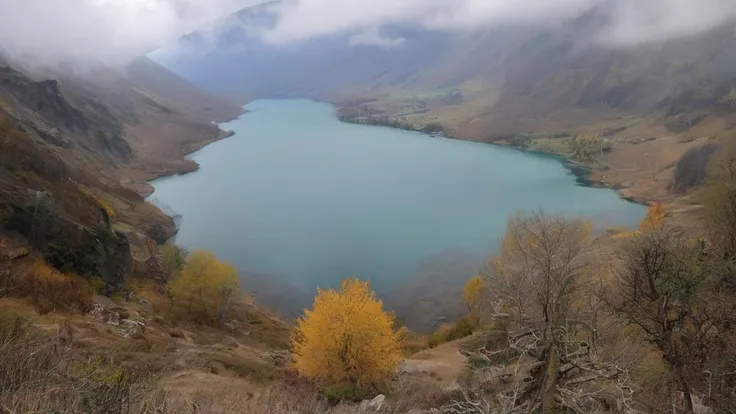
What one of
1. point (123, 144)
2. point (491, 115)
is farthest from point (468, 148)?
point (123, 144)

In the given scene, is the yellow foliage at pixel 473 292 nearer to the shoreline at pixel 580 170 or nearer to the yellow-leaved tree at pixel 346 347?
the yellow-leaved tree at pixel 346 347

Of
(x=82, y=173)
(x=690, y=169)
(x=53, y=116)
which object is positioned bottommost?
(x=82, y=173)

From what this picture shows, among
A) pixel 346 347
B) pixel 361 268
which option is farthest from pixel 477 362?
pixel 361 268

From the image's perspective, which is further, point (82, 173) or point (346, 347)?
point (82, 173)

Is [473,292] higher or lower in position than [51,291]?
lower

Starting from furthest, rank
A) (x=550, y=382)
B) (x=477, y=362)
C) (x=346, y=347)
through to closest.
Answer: (x=346, y=347) < (x=477, y=362) < (x=550, y=382)

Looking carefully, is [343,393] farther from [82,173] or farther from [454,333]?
[82,173]

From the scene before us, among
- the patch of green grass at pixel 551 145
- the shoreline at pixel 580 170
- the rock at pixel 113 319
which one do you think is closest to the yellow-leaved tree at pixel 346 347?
the rock at pixel 113 319
